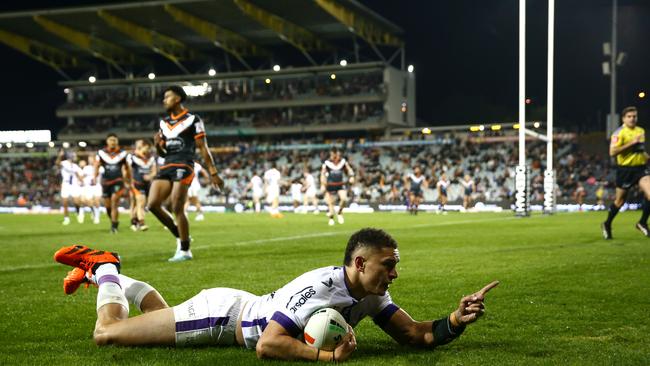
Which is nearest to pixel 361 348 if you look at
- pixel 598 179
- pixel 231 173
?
pixel 598 179

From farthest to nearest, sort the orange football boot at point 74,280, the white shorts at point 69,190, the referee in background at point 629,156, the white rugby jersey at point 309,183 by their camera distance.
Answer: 1. the white rugby jersey at point 309,183
2. the white shorts at point 69,190
3. the referee in background at point 629,156
4. the orange football boot at point 74,280

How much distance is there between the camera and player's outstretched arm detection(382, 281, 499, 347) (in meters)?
4.05

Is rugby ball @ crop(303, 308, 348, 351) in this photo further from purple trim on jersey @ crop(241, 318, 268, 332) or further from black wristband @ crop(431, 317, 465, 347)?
black wristband @ crop(431, 317, 465, 347)

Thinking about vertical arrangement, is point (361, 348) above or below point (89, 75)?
below

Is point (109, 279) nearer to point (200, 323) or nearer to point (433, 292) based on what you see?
point (200, 323)

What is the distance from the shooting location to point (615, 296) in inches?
247

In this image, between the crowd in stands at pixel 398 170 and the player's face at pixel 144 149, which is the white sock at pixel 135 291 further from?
the crowd in stands at pixel 398 170

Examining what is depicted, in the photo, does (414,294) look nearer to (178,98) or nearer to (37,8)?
(178,98)

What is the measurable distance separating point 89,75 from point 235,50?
18.6 metres

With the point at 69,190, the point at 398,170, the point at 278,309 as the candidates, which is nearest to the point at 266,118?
the point at 398,170

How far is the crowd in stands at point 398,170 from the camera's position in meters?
41.0

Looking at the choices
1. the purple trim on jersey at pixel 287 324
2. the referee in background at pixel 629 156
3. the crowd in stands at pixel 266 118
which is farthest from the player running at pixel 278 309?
the crowd in stands at pixel 266 118

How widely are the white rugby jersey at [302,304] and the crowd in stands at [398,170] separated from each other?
33157mm

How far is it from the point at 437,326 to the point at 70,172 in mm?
22871
